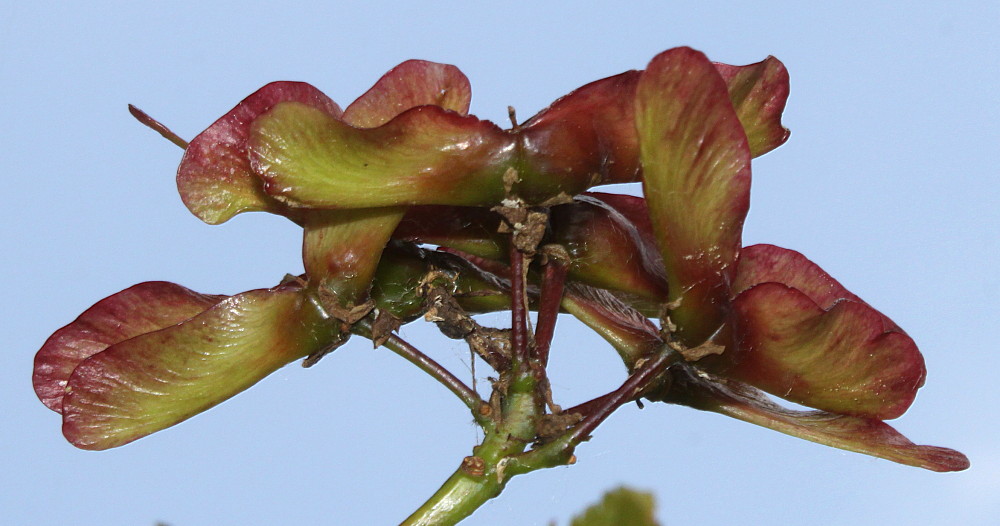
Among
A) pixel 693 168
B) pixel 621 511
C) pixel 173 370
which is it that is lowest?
pixel 621 511

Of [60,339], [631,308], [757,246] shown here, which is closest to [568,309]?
[631,308]

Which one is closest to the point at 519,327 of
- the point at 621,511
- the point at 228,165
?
the point at 621,511

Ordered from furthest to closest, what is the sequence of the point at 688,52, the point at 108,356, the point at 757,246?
the point at 757,246
the point at 108,356
the point at 688,52

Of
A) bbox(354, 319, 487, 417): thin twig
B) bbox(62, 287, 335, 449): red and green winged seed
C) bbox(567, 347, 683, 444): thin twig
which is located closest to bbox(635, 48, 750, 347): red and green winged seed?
bbox(567, 347, 683, 444): thin twig

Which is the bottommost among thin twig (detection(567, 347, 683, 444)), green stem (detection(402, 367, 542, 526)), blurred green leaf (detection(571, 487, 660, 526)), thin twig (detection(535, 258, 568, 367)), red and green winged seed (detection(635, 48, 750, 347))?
blurred green leaf (detection(571, 487, 660, 526))

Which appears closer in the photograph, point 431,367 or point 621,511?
point 621,511

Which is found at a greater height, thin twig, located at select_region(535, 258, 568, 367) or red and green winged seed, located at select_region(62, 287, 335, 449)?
thin twig, located at select_region(535, 258, 568, 367)

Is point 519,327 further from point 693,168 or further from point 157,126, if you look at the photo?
point 157,126

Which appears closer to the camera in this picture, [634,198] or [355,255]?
[355,255]

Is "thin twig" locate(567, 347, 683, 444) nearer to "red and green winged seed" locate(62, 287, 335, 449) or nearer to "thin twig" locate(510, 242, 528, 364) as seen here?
"thin twig" locate(510, 242, 528, 364)

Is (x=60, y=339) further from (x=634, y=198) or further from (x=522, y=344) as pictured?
(x=634, y=198)

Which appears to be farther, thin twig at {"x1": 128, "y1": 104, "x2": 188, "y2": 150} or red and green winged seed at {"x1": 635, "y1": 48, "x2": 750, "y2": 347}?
thin twig at {"x1": 128, "y1": 104, "x2": 188, "y2": 150}
